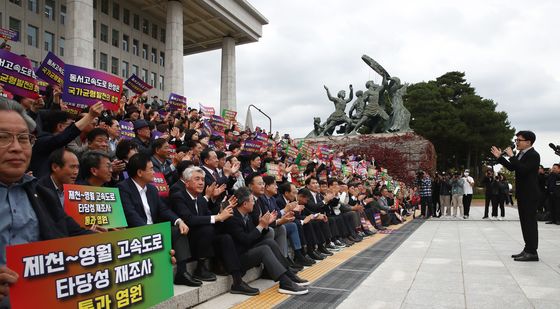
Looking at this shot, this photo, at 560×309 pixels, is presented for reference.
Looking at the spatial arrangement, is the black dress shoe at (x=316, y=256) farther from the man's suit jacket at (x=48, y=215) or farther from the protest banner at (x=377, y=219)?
the protest banner at (x=377, y=219)

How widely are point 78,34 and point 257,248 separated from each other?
2205 cm

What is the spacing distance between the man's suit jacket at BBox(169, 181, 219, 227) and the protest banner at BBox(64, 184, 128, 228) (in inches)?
37.7

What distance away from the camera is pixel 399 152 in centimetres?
2942

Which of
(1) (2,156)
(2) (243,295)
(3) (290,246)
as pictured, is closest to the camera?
(1) (2,156)

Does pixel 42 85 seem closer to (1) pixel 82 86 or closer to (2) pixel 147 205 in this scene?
(1) pixel 82 86

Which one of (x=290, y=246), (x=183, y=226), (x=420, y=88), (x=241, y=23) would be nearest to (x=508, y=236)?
(x=290, y=246)

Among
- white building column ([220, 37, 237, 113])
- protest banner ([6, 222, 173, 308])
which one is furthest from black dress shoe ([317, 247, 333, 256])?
white building column ([220, 37, 237, 113])

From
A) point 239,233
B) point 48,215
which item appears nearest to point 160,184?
point 239,233

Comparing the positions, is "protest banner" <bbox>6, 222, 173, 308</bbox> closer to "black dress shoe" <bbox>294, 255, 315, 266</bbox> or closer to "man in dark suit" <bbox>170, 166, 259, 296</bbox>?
"man in dark suit" <bbox>170, 166, 259, 296</bbox>

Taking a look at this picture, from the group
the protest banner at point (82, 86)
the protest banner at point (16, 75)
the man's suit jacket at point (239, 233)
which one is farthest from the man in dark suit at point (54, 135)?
the man's suit jacket at point (239, 233)

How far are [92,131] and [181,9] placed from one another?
29.6 meters

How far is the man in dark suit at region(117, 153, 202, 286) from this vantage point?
4.34 m

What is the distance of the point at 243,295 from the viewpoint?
4.74m

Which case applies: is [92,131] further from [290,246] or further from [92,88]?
[290,246]
